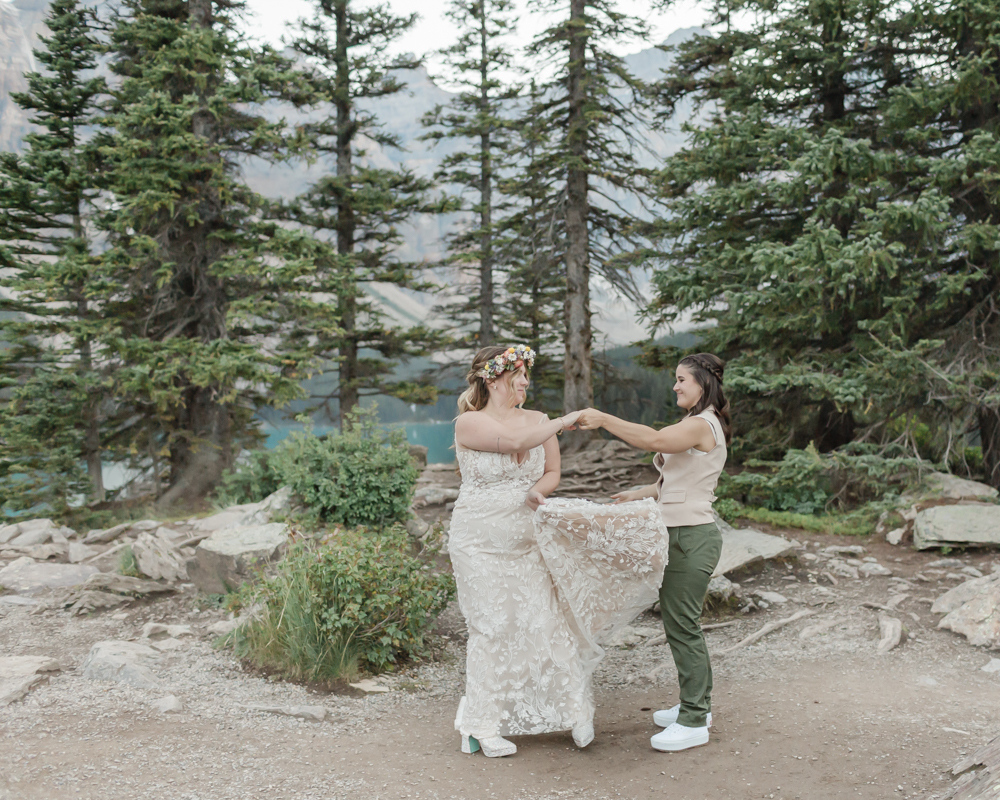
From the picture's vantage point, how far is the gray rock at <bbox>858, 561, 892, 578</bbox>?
7.16 metres

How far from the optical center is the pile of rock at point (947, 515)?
7.59 metres

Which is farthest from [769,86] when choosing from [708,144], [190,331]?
[190,331]

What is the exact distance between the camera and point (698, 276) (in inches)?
383

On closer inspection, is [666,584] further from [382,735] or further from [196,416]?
[196,416]

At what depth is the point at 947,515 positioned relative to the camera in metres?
7.81

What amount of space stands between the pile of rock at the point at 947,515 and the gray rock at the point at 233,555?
676 cm

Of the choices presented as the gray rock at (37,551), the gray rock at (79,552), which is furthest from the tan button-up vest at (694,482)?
the gray rock at (37,551)

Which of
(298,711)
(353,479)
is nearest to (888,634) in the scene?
(298,711)

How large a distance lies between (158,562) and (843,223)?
960cm

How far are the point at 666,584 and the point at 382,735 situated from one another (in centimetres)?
186

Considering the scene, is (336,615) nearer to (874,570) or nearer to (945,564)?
(874,570)

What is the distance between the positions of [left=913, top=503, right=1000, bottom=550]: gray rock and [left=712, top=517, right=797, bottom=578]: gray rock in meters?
1.38

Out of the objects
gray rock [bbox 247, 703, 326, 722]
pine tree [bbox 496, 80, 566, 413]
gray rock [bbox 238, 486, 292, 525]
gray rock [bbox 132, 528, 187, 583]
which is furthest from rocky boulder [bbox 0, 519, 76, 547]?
pine tree [bbox 496, 80, 566, 413]

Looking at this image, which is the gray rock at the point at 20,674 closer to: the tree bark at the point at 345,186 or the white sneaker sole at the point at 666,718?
the white sneaker sole at the point at 666,718
